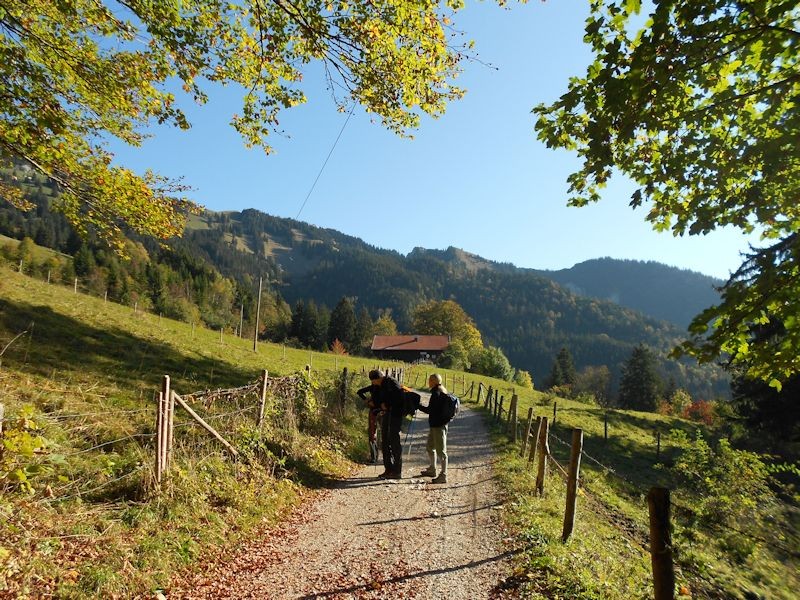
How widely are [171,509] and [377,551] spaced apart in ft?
9.07

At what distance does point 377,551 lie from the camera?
19.9ft

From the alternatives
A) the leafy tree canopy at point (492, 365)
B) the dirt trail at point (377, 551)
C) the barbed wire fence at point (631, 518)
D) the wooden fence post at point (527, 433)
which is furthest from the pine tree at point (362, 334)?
the dirt trail at point (377, 551)

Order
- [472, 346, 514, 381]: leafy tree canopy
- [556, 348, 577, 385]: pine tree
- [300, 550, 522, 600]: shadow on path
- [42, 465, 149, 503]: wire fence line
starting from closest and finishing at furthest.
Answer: [300, 550, 522, 600]: shadow on path, [42, 465, 149, 503]: wire fence line, [472, 346, 514, 381]: leafy tree canopy, [556, 348, 577, 385]: pine tree

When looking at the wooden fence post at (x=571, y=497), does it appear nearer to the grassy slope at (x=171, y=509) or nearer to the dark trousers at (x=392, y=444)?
the grassy slope at (x=171, y=509)

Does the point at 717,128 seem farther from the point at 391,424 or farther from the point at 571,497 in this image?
the point at 391,424

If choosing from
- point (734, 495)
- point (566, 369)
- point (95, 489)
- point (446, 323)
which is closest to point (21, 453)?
point (95, 489)

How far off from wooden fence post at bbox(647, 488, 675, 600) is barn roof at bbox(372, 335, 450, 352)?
260 ft

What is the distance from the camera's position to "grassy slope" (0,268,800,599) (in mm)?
4512

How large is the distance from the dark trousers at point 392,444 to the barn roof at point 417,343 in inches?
2890

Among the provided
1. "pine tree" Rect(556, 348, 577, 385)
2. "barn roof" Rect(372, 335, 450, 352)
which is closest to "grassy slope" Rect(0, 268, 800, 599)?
"barn roof" Rect(372, 335, 450, 352)

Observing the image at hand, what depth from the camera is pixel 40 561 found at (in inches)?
162

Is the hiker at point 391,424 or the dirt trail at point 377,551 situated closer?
the dirt trail at point 377,551

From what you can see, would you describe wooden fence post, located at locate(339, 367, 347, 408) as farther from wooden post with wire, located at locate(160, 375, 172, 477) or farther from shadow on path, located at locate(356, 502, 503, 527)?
wooden post with wire, located at locate(160, 375, 172, 477)

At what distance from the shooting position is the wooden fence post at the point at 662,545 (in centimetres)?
372
